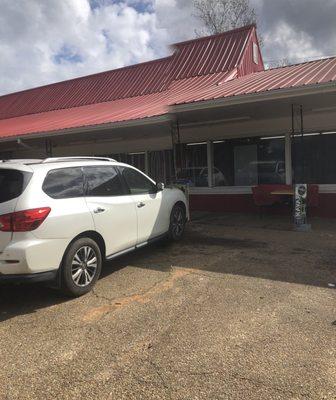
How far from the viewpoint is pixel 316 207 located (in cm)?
1109

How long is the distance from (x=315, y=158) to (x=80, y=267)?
788 cm

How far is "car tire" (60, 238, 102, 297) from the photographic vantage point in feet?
17.0

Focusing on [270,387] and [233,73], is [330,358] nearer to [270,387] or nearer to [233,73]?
[270,387]

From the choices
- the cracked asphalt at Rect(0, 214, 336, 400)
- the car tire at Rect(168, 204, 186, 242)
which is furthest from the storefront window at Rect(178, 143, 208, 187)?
the cracked asphalt at Rect(0, 214, 336, 400)

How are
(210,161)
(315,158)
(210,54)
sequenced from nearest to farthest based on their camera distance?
(315,158) < (210,161) < (210,54)

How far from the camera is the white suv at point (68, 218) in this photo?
4.84m

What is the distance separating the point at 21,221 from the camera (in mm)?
4812

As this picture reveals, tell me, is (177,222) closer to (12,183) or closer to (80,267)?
(80,267)

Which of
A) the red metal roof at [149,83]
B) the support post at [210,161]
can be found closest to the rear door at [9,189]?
the red metal roof at [149,83]

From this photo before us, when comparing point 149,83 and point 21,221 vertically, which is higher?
point 149,83

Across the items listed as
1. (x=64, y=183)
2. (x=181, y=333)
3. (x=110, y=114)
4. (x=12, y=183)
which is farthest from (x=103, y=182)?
(x=110, y=114)

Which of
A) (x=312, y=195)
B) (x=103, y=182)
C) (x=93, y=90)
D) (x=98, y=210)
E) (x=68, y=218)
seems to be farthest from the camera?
(x=93, y=90)

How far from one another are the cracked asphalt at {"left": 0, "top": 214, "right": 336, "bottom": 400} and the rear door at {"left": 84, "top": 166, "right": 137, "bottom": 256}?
537 mm

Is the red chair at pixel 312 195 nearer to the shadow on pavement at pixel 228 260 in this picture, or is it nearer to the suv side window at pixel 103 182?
the shadow on pavement at pixel 228 260
